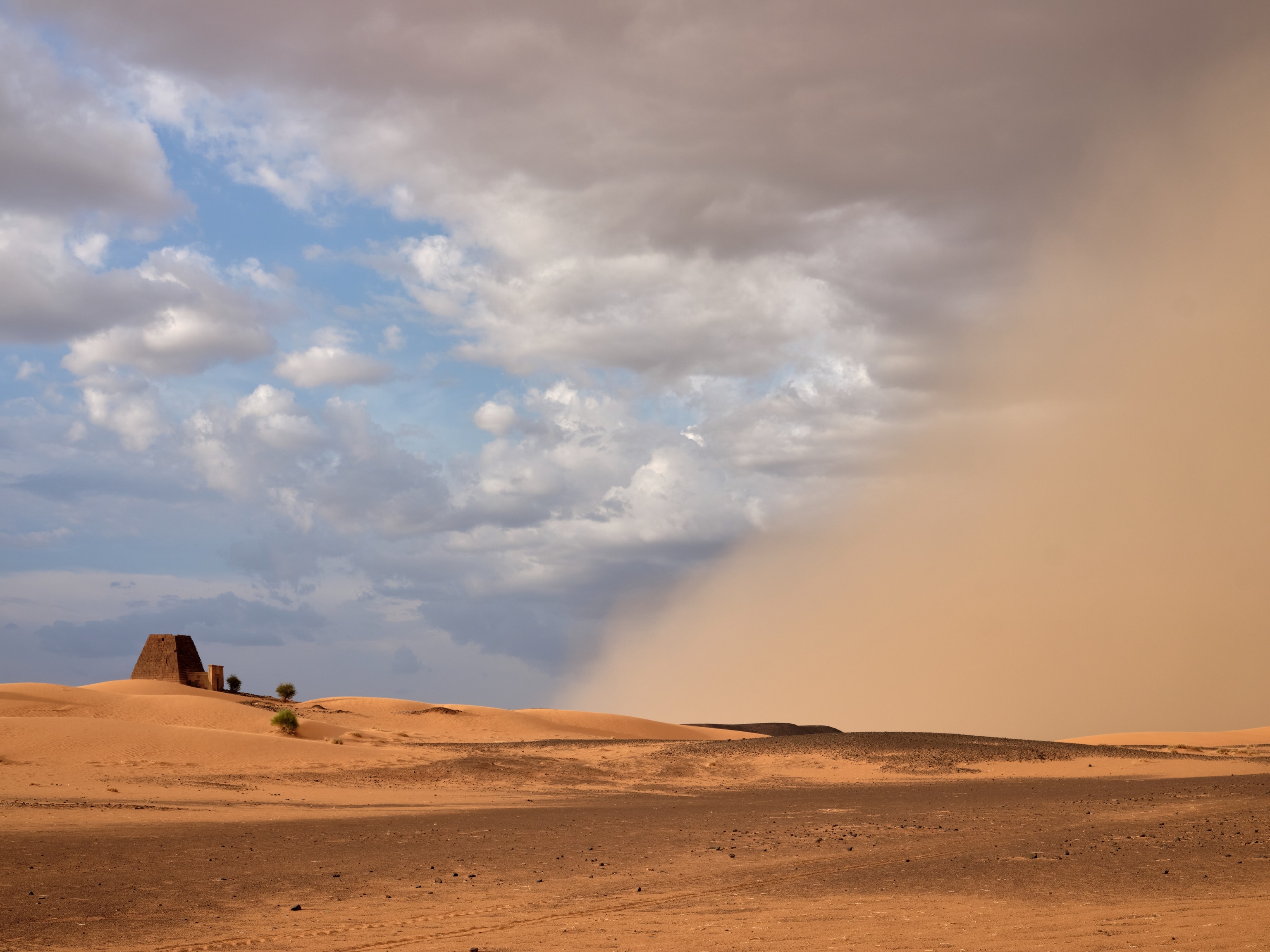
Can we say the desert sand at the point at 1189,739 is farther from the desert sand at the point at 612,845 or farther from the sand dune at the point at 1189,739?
the desert sand at the point at 612,845

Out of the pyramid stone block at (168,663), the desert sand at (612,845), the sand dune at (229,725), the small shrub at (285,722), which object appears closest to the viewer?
the desert sand at (612,845)

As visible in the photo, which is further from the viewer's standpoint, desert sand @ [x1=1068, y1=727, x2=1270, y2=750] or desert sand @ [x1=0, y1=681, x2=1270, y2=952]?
desert sand @ [x1=1068, y1=727, x2=1270, y2=750]

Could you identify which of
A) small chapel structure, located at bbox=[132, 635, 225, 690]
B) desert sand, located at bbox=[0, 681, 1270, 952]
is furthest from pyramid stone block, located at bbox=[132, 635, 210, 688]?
desert sand, located at bbox=[0, 681, 1270, 952]

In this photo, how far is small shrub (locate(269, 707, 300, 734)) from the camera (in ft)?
129

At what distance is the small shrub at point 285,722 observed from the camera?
39.4 m

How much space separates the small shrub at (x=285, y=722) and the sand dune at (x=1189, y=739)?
46.8m

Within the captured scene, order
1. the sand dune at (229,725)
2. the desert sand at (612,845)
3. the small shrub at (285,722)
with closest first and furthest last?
the desert sand at (612,845) → the sand dune at (229,725) → the small shrub at (285,722)

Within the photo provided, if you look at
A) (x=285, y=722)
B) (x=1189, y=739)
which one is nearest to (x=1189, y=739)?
(x=1189, y=739)

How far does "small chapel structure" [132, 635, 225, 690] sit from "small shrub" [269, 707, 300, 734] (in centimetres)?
2088

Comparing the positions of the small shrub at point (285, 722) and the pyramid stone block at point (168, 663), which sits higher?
the pyramid stone block at point (168, 663)

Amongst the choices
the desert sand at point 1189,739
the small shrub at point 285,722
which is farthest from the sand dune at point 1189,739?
the small shrub at point 285,722

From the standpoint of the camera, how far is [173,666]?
58219 mm

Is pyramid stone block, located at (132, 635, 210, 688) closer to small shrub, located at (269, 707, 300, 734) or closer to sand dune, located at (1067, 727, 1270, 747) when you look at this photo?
small shrub, located at (269, 707, 300, 734)

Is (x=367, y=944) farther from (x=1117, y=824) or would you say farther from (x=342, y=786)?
(x=342, y=786)
